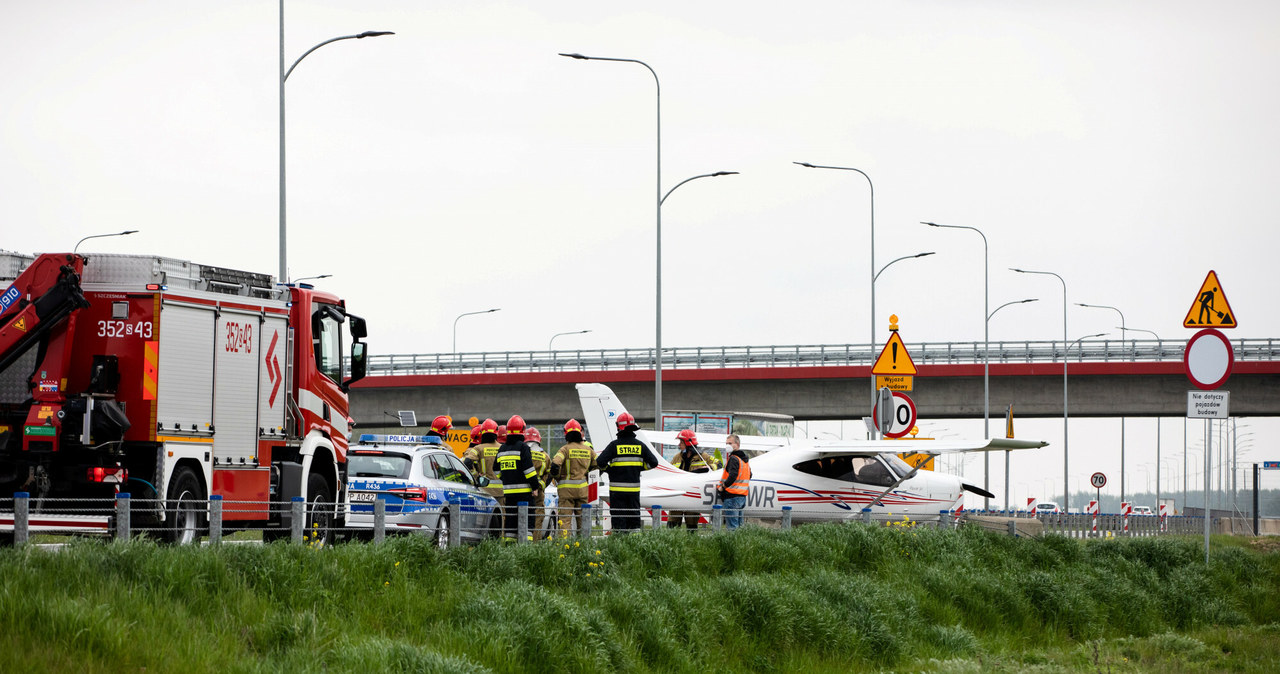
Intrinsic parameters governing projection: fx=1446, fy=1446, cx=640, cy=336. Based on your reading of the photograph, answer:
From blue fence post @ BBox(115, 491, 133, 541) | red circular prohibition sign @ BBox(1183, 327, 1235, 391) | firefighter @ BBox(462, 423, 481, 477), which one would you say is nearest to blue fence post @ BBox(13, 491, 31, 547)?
blue fence post @ BBox(115, 491, 133, 541)

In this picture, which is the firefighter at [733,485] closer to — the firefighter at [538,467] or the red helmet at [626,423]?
the red helmet at [626,423]

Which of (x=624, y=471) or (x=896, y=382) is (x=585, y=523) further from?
(x=896, y=382)

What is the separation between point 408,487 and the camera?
1806 cm

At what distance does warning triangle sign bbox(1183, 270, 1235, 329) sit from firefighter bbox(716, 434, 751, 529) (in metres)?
6.63

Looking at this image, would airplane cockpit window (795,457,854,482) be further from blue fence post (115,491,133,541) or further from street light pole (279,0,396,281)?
blue fence post (115,491,133,541)

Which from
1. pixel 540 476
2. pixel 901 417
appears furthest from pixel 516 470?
pixel 901 417

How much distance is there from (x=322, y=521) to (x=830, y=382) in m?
37.0

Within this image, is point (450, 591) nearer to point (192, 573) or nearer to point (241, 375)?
point (192, 573)

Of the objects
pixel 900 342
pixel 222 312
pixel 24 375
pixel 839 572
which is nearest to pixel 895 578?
pixel 839 572

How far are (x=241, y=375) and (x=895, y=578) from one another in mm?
8372

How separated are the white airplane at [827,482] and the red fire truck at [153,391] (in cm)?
732

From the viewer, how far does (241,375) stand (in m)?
17.6

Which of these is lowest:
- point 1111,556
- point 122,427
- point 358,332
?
point 1111,556

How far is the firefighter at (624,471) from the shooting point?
61.8 feet
